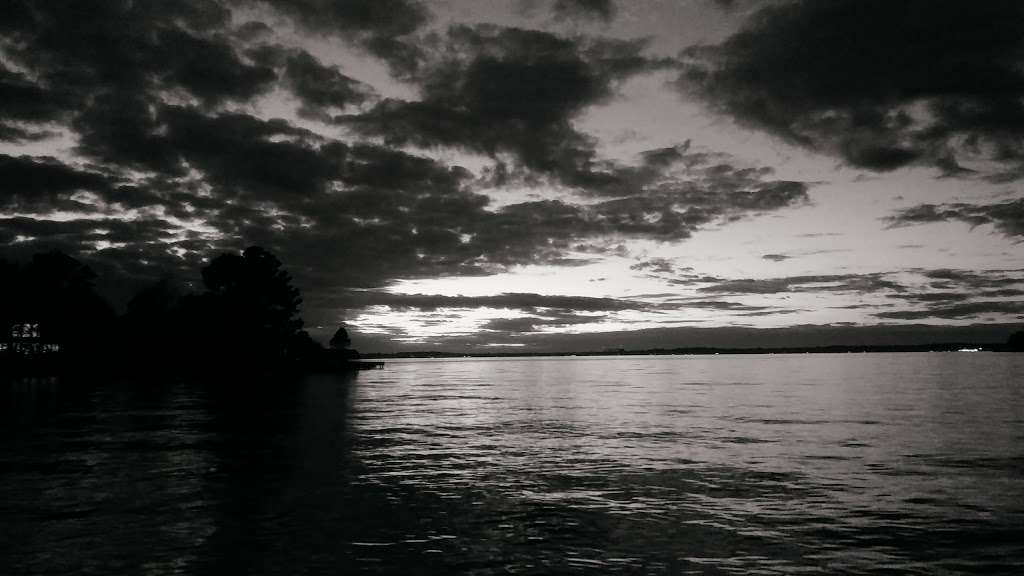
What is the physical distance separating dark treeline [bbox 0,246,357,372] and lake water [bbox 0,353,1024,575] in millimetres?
85266

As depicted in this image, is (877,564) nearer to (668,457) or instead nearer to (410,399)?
(668,457)

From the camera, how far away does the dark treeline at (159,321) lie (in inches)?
4934

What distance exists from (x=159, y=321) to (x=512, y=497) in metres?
134

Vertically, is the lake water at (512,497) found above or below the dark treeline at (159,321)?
below

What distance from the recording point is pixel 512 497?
22.6 m

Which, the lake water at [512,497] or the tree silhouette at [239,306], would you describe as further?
the tree silhouette at [239,306]

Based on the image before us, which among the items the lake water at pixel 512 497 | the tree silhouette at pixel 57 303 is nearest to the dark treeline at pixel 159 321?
the tree silhouette at pixel 57 303

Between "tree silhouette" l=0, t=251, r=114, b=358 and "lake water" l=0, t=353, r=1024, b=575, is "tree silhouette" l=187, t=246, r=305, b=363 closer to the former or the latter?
"tree silhouette" l=0, t=251, r=114, b=358

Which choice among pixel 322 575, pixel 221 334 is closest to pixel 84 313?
pixel 221 334

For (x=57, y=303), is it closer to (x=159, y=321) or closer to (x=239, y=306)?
(x=159, y=321)

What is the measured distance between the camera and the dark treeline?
12531 centimetres

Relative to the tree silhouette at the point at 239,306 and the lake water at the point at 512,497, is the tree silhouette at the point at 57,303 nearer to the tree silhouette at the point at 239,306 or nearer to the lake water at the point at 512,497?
the tree silhouette at the point at 239,306

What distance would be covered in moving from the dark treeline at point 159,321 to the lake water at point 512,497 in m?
85.3

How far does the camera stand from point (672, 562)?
15406 mm
